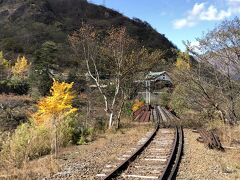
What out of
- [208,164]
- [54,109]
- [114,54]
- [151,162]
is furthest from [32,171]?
[114,54]

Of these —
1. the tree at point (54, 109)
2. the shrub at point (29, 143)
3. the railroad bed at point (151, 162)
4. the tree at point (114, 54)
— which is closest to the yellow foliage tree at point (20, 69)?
the tree at point (114, 54)

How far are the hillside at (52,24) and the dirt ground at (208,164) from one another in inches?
2863

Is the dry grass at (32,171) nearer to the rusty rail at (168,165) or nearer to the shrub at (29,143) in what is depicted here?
the shrub at (29,143)

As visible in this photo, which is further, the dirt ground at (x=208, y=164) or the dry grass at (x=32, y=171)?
the dirt ground at (x=208, y=164)

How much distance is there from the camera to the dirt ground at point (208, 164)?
11.4 meters

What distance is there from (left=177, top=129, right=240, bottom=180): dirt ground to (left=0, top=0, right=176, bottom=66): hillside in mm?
72708

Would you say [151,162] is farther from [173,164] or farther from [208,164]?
[208,164]

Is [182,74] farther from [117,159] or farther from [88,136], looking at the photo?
Result: [117,159]

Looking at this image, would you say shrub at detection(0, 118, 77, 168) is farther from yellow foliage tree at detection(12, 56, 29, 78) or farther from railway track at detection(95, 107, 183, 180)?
A: yellow foliage tree at detection(12, 56, 29, 78)

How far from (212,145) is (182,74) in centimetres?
847

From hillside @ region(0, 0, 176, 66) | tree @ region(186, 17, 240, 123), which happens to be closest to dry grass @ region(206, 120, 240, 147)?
tree @ region(186, 17, 240, 123)

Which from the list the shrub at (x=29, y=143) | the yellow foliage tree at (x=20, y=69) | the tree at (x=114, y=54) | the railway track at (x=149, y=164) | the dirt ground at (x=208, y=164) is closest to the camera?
the railway track at (x=149, y=164)

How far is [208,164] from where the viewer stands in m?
13.0

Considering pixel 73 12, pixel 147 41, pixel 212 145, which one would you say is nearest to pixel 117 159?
pixel 212 145
